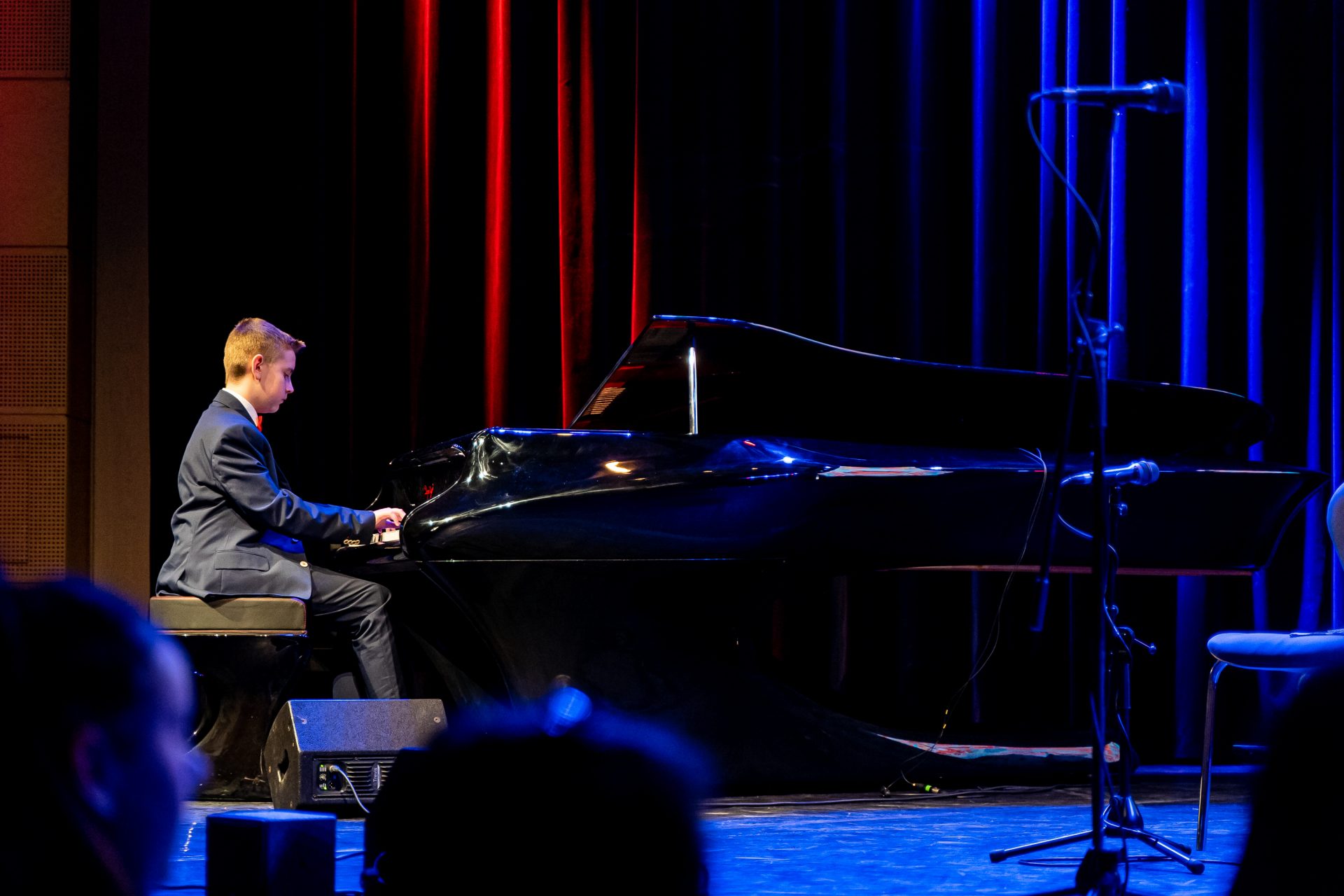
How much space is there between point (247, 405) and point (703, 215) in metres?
1.72

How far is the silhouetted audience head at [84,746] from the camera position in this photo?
56 centimetres

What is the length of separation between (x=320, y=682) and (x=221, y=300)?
4.48 feet

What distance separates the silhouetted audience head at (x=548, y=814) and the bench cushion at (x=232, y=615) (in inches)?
123

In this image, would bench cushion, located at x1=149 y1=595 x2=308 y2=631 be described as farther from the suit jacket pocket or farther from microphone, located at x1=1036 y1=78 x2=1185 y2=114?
microphone, located at x1=1036 y1=78 x2=1185 y2=114

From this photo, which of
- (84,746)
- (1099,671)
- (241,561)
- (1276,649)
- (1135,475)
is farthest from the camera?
(241,561)

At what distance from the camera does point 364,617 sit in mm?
3768

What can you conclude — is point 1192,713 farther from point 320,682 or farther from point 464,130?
point 464,130

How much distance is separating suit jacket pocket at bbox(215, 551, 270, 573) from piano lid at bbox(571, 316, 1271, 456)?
0.93m

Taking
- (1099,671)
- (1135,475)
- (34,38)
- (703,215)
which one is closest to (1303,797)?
(1099,671)

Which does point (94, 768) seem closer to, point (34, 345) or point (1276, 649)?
point (1276, 649)

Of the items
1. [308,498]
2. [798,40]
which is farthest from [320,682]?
[798,40]

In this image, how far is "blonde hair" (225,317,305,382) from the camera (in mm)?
3984

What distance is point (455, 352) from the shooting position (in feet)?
16.0

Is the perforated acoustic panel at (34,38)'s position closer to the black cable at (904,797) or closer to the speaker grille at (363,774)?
the speaker grille at (363,774)
